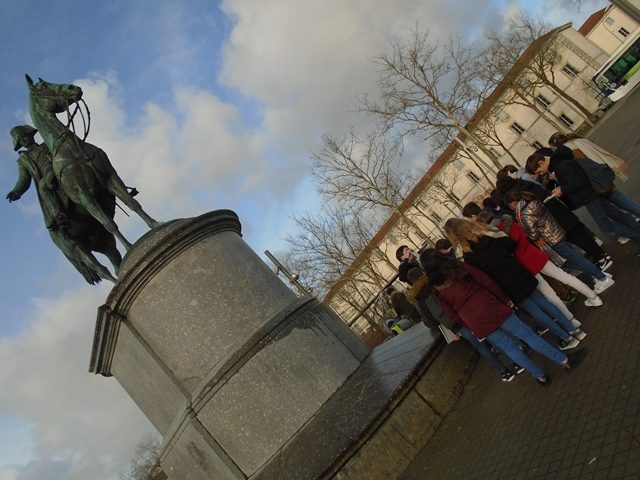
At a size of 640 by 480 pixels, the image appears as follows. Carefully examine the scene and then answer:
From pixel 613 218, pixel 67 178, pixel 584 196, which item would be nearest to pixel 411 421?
pixel 584 196

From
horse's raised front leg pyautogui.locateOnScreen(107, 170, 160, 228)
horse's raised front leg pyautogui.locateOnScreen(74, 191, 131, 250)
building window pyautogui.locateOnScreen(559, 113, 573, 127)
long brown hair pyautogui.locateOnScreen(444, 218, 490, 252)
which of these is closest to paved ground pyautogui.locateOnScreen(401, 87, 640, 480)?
long brown hair pyautogui.locateOnScreen(444, 218, 490, 252)

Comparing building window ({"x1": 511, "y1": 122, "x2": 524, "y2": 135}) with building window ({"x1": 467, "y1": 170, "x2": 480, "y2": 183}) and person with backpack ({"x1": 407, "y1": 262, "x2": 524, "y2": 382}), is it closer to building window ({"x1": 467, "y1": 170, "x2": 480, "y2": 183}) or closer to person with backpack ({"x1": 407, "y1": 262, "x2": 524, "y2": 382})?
building window ({"x1": 467, "y1": 170, "x2": 480, "y2": 183})

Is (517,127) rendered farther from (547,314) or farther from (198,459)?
(198,459)

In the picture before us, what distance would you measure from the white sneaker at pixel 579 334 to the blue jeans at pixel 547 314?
0.05 m

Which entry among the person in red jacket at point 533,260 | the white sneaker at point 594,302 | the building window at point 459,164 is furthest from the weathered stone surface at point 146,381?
the building window at point 459,164

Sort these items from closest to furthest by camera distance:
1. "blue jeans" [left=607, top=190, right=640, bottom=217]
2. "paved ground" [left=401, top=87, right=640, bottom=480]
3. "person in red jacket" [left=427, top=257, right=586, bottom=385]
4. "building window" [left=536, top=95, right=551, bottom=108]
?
"paved ground" [left=401, top=87, right=640, bottom=480] → "person in red jacket" [left=427, top=257, right=586, bottom=385] → "blue jeans" [left=607, top=190, right=640, bottom=217] → "building window" [left=536, top=95, right=551, bottom=108]

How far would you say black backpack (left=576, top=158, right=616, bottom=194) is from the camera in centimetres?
543

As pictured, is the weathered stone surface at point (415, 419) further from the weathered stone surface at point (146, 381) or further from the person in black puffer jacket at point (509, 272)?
the weathered stone surface at point (146, 381)

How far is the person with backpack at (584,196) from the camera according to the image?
5508mm

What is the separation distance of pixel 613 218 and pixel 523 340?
2.24 m

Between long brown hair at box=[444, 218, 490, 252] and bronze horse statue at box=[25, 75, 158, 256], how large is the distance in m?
5.02

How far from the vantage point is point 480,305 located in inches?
181

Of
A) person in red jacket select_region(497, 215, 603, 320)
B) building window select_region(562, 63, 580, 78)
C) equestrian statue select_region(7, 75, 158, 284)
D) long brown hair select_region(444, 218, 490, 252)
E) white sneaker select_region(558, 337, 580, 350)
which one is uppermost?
equestrian statue select_region(7, 75, 158, 284)

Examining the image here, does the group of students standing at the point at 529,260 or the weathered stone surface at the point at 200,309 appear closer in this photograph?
the group of students standing at the point at 529,260
